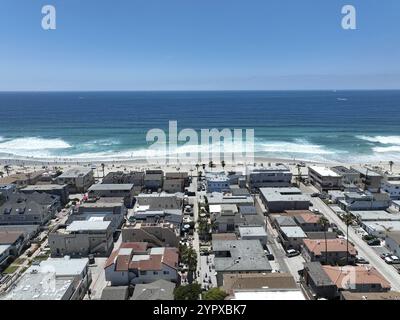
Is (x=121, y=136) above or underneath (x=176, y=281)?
above

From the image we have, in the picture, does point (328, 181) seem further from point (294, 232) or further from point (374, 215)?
point (294, 232)

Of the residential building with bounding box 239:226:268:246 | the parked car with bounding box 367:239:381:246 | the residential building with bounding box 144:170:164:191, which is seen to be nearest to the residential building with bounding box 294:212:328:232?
the parked car with bounding box 367:239:381:246

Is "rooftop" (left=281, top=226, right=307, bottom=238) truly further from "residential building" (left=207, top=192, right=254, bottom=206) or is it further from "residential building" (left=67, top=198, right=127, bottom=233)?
"residential building" (left=67, top=198, right=127, bottom=233)

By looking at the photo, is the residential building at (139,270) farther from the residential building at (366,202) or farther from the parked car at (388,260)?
the residential building at (366,202)

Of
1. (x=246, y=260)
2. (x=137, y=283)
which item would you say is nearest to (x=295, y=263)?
(x=246, y=260)

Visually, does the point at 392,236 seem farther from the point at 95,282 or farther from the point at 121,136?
the point at 121,136

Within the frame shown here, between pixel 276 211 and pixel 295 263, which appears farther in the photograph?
pixel 276 211
